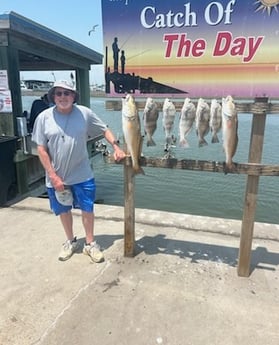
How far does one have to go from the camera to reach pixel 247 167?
2701 mm

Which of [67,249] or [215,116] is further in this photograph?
[67,249]

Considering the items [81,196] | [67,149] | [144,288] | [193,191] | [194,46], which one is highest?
[194,46]

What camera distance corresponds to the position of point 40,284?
8.98 feet

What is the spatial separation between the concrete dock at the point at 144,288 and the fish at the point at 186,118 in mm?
1184

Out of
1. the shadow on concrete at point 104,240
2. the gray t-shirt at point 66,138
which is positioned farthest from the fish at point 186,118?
the shadow on concrete at point 104,240

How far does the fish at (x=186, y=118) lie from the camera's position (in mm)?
2568

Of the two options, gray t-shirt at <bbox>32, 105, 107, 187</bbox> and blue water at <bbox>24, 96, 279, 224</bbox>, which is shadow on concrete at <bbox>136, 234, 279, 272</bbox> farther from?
blue water at <bbox>24, 96, 279, 224</bbox>

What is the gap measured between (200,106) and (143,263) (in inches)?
59.5

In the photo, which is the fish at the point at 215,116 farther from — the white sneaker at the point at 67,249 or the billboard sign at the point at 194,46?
the white sneaker at the point at 67,249

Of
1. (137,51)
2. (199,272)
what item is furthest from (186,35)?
(199,272)

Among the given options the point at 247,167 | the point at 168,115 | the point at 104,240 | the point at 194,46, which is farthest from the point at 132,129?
the point at 104,240

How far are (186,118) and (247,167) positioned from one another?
64 centimetres

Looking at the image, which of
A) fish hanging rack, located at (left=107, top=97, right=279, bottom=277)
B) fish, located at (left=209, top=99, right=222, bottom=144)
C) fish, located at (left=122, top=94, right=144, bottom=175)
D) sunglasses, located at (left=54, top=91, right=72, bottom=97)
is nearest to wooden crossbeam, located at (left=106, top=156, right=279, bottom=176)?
fish hanging rack, located at (left=107, top=97, right=279, bottom=277)

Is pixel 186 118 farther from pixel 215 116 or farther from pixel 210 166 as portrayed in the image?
pixel 210 166
